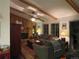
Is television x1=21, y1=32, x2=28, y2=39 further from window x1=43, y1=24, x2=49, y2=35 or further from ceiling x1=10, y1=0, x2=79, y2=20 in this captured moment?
ceiling x1=10, y1=0, x2=79, y2=20

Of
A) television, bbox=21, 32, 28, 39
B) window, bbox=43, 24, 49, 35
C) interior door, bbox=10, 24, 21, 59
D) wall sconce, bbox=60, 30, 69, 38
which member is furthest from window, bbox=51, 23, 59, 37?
interior door, bbox=10, 24, 21, 59

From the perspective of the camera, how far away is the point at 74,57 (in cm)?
495

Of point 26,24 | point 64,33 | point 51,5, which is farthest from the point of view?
point 26,24

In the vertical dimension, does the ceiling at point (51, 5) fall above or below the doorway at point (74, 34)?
above

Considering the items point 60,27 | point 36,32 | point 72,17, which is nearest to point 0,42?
point 72,17

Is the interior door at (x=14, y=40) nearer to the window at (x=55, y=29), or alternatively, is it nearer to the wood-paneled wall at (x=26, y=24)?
the window at (x=55, y=29)

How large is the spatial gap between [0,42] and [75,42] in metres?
6.48

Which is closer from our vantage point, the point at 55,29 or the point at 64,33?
the point at 64,33

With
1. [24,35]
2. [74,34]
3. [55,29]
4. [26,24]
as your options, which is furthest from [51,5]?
[26,24]

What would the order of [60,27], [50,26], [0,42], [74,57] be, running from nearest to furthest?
[0,42], [74,57], [60,27], [50,26]

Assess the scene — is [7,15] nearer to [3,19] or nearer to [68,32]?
[3,19]

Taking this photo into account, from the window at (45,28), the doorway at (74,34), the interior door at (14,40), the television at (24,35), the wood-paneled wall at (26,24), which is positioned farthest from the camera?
the television at (24,35)

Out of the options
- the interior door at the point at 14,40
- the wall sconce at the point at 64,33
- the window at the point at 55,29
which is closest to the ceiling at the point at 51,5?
the wall sconce at the point at 64,33

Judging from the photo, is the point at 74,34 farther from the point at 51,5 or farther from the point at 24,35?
the point at 24,35
